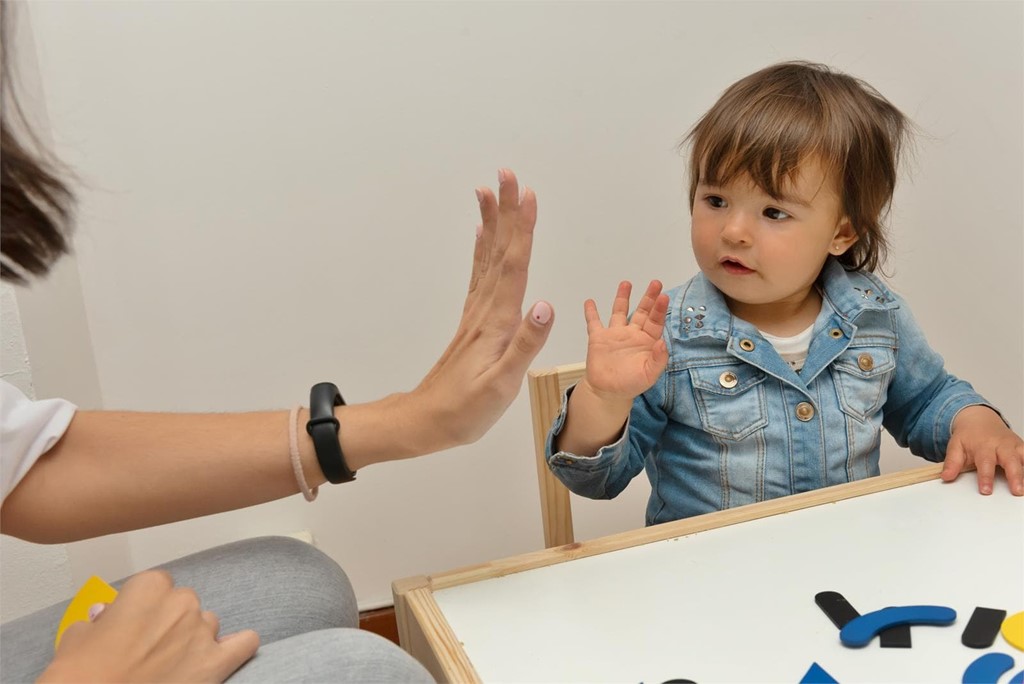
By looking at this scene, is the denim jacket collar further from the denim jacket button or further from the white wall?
the white wall

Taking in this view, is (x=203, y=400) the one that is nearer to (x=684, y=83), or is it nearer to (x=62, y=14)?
(x=62, y=14)

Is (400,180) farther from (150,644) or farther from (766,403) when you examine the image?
(150,644)

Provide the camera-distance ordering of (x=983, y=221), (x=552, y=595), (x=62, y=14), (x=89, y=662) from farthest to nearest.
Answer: (x=983, y=221) < (x=62, y=14) < (x=552, y=595) < (x=89, y=662)

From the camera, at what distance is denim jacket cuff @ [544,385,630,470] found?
0.89 m

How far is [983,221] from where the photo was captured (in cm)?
154

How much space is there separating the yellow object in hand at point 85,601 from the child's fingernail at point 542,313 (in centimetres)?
39

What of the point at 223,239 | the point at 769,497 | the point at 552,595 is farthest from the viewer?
the point at 223,239

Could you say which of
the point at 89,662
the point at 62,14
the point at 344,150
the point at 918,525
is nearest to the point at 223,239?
the point at 344,150

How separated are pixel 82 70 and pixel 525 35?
60 cm

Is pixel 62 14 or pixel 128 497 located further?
pixel 62 14

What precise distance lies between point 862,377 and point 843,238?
0.16 m

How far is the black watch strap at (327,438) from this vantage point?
0.76 m

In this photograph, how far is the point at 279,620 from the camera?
0.74m

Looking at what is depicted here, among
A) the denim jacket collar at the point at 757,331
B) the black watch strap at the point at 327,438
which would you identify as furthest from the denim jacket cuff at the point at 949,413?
the black watch strap at the point at 327,438
